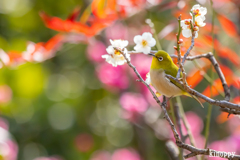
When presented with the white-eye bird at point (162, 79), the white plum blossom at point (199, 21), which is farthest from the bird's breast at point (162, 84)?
the white plum blossom at point (199, 21)

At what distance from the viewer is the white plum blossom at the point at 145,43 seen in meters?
0.43

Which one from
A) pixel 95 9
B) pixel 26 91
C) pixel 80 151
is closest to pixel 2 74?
pixel 26 91

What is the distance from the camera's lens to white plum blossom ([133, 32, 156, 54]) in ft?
1.41

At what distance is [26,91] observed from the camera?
160cm

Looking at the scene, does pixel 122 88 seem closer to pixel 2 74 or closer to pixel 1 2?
pixel 2 74

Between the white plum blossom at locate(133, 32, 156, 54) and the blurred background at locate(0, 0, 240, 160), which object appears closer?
the white plum blossom at locate(133, 32, 156, 54)

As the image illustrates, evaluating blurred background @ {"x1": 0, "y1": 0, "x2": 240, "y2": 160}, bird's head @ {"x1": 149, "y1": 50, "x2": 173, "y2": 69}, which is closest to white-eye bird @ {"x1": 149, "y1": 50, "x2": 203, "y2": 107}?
bird's head @ {"x1": 149, "y1": 50, "x2": 173, "y2": 69}

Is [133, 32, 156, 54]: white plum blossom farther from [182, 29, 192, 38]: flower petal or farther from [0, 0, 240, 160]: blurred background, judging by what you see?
[0, 0, 240, 160]: blurred background

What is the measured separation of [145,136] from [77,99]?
675mm

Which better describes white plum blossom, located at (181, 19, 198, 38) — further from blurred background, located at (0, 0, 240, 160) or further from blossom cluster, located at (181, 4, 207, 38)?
blurred background, located at (0, 0, 240, 160)

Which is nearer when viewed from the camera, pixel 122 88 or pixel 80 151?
pixel 122 88

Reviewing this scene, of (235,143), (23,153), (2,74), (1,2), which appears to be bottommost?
(23,153)

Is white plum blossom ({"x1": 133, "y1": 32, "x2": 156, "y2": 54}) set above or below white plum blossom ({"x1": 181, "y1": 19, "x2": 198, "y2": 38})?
below

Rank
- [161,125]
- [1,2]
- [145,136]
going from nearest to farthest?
1. [161,125]
2. [145,136]
3. [1,2]
